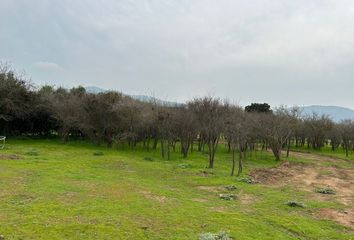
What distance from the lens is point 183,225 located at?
37.3 ft

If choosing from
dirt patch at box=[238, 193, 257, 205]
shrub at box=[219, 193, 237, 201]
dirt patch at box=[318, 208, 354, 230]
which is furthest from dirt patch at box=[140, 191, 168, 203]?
dirt patch at box=[318, 208, 354, 230]

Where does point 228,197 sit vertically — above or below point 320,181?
below

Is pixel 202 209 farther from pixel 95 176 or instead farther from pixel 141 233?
pixel 95 176

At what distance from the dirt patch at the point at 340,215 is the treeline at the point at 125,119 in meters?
12.8

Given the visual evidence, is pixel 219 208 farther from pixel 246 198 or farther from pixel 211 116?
pixel 211 116

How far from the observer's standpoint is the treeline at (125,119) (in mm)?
31281

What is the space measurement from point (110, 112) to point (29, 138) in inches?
Answer: 488

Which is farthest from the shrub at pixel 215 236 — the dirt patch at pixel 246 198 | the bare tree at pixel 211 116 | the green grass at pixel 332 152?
the green grass at pixel 332 152

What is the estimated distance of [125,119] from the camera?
119 ft

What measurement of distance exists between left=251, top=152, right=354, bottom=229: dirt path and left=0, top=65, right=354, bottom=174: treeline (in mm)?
4220

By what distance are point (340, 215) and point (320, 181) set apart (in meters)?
11.2

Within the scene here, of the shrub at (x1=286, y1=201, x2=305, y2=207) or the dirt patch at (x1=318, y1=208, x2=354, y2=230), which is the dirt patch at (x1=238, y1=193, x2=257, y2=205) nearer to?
the shrub at (x1=286, y1=201, x2=305, y2=207)

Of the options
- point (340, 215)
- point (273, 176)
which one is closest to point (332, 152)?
point (273, 176)

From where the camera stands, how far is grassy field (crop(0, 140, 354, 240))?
10422 millimetres
